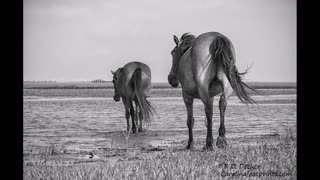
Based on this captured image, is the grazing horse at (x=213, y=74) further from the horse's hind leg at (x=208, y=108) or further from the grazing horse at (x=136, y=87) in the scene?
the grazing horse at (x=136, y=87)

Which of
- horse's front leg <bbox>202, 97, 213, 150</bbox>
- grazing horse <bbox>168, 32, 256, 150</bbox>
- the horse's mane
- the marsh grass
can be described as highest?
the horse's mane

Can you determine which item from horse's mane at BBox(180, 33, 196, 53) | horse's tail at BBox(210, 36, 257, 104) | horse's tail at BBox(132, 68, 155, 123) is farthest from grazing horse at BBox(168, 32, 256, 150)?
horse's tail at BBox(132, 68, 155, 123)

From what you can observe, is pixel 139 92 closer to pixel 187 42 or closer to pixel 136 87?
pixel 136 87

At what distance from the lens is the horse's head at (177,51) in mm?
8266

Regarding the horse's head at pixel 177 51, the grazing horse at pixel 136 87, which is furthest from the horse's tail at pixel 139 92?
the horse's head at pixel 177 51

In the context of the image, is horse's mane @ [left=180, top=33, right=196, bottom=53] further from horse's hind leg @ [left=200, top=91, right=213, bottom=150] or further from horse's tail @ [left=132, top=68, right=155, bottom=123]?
horse's tail @ [left=132, top=68, right=155, bottom=123]

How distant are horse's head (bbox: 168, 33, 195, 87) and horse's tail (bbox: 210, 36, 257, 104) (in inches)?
38.6

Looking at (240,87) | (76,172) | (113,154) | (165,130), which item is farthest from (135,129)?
(76,172)

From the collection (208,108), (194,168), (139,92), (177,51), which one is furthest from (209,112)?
(139,92)

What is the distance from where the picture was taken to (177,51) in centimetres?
835

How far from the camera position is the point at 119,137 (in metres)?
11.1

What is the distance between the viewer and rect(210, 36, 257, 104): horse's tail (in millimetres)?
7152
